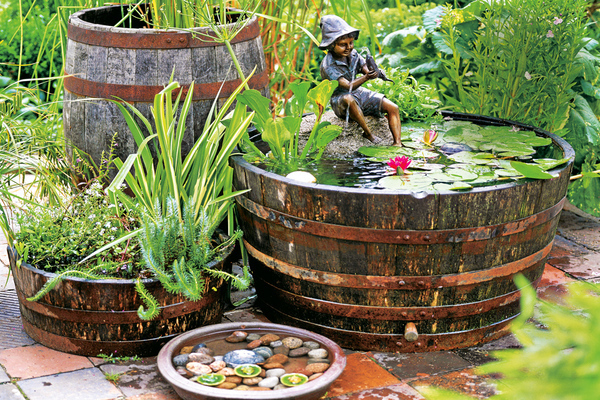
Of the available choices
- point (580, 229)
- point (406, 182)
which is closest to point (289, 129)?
point (406, 182)

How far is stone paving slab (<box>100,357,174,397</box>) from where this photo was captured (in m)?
2.20

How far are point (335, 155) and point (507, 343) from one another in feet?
3.55

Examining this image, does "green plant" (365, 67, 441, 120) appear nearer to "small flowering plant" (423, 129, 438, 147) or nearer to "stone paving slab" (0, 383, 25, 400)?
"small flowering plant" (423, 129, 438, 147)

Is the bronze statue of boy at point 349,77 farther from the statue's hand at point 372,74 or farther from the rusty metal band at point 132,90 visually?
the rusty metal band at point 132,90

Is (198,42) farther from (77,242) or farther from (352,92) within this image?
(77,242)

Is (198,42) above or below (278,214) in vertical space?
above

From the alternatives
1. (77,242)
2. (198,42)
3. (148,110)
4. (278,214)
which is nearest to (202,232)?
(278,214)

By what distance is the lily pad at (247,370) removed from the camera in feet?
7.06

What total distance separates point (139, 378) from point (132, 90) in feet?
3.91

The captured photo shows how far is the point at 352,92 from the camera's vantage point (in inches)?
114

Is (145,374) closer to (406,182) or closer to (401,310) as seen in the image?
(401,310)

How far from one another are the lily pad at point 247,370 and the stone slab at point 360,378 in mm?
262

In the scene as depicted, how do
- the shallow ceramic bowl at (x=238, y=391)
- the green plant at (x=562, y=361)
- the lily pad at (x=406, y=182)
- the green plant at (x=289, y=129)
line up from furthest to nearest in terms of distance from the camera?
the green plant at (x=289, y=129) → the lily pad at (x=406, y=182) → the shallow ceramic bowl at (x=238, y=391) → the green plant at (x=562, y=361)

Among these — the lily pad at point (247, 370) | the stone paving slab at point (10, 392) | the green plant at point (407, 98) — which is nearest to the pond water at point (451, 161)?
the green plant at point (407, 98)
